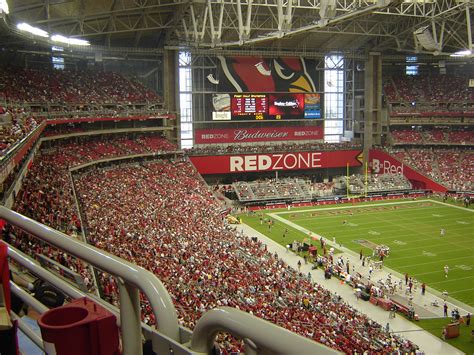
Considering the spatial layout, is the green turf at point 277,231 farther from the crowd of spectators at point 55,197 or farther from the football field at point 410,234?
the crowd of spectators at point 55,197

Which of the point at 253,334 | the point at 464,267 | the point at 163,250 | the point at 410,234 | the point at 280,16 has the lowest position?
the point at 464,267

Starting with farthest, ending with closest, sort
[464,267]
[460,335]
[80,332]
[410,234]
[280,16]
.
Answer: [410,234]
[280,16]
[464,267]
[460,335]
[80,332]

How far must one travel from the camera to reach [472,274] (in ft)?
97.7

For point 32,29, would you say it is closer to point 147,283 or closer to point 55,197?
point 55,197

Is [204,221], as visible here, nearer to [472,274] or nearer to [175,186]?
[175,186]

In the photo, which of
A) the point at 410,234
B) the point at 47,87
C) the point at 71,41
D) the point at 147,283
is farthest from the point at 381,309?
the point at 71,41

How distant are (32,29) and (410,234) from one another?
33.9 meters

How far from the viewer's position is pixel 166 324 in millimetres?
2221

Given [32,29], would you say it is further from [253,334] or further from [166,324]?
[253,334]

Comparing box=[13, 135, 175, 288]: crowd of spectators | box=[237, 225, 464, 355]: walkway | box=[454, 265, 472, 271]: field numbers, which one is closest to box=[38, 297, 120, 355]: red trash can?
box=[13, 135, 175, 288]: crowd of spectators

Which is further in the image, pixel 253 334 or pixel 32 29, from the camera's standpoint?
pixel 32 29

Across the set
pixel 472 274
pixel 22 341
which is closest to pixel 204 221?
pixel 472 274

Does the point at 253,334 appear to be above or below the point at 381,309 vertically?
above

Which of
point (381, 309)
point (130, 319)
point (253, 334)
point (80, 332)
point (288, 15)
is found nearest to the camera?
point (253, 334)
